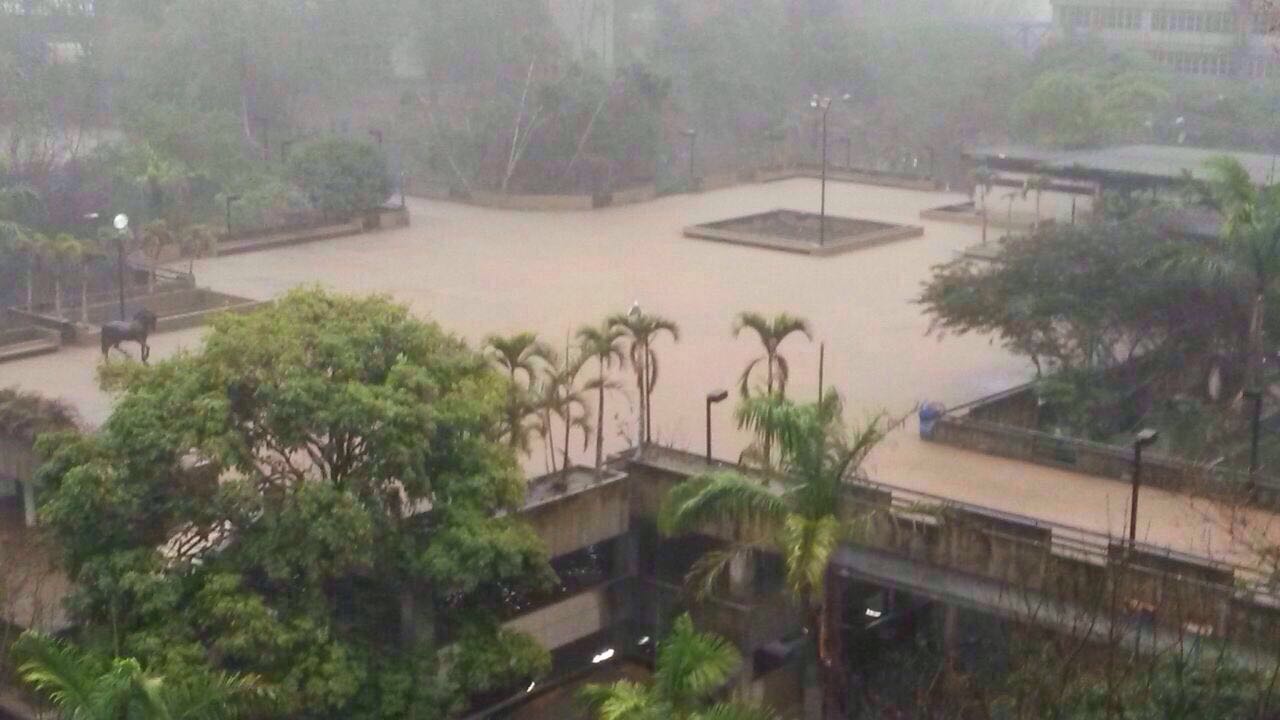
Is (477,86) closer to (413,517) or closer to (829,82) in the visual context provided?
(829,82)

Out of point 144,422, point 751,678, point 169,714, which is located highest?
point 144,422

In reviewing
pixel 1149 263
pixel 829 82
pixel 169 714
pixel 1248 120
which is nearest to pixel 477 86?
pixel 829 82

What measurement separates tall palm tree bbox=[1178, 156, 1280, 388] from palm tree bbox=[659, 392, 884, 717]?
25.3ft

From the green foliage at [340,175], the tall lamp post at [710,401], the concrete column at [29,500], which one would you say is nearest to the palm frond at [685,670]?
the tall lamp post at [710,401]

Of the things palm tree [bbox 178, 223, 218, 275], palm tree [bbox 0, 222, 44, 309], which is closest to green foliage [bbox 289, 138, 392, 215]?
palm tree [bbox 178, 223, 218, 275]

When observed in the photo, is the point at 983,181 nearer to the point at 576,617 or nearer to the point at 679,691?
the point at 576,617

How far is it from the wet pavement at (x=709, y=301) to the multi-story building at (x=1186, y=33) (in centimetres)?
1672

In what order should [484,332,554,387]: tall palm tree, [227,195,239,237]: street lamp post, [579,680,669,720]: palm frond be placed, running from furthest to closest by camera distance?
1. [227,195,239,237]: street lamp post
2. [484,332,554,387]: tall palm tree
3. [579,680,669,720]: palm frond

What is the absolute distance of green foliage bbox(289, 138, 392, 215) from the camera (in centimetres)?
3594

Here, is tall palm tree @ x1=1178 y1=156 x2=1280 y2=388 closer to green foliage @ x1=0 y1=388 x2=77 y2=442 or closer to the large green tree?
the large green tree

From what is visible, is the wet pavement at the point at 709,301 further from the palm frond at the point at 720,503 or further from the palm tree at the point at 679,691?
the palm tree at the point at 679,691

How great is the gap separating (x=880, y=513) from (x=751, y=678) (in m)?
2.52

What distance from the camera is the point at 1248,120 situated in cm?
4566

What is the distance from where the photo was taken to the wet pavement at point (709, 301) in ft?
60.3
